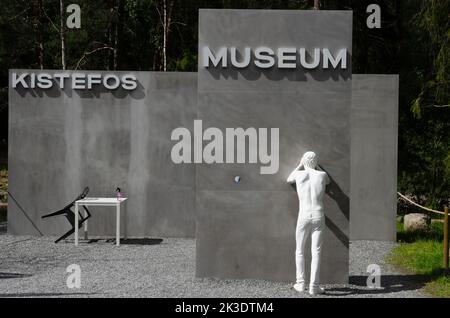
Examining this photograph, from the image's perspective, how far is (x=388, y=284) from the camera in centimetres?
886

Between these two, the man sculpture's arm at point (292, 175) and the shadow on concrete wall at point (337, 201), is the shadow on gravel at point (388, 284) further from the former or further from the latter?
the man sculpture's arm at point (292, 175)

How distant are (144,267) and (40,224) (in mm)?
4050

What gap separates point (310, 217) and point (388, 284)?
166 cm

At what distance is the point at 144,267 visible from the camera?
9.79 metres

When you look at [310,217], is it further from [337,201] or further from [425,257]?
[425,257]

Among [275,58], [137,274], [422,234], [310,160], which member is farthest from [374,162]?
[137,274]

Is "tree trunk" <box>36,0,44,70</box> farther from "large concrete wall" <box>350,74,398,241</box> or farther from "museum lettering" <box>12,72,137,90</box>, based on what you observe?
"large concrete wall" <box>350,74,398,241</box>

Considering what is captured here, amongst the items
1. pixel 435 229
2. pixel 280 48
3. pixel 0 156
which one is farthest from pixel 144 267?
pixel 0 156

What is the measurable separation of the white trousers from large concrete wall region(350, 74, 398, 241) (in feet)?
16.7

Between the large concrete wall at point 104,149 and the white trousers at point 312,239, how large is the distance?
5135 mm

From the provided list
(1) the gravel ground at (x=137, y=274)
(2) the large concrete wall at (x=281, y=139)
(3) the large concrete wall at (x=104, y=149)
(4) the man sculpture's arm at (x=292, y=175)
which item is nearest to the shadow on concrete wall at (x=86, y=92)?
(3) the large concrete wall at (x=104, y=149)

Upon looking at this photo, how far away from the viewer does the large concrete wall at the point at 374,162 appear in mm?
13008

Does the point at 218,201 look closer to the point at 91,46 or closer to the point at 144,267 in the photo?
the point at 144,267

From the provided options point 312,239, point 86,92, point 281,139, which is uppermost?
point 86,92
